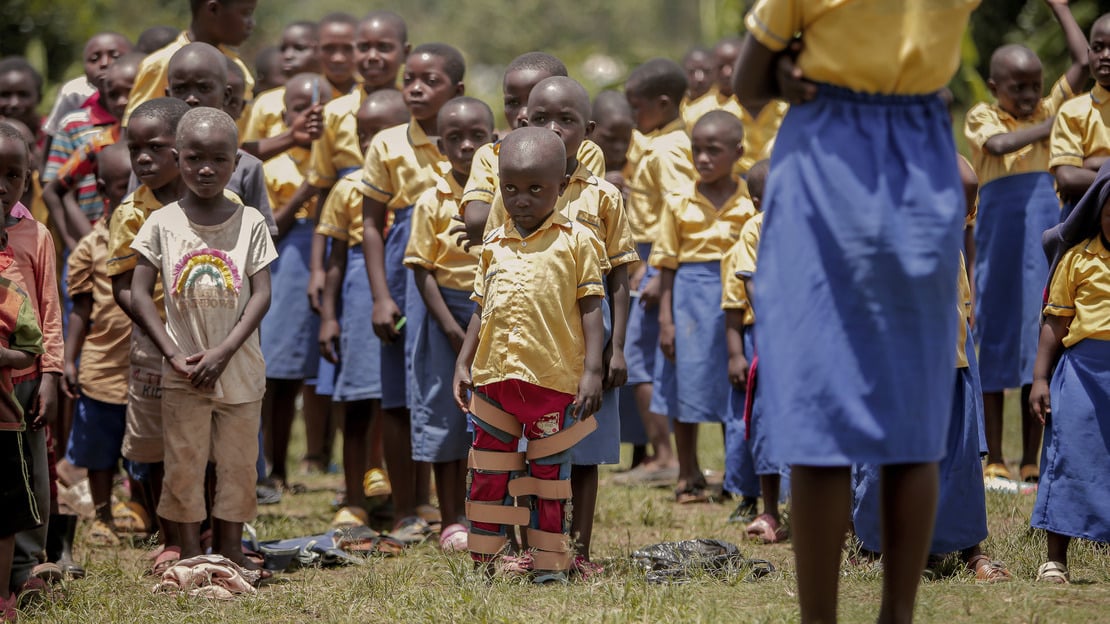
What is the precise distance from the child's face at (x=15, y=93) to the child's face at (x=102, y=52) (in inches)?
14.5

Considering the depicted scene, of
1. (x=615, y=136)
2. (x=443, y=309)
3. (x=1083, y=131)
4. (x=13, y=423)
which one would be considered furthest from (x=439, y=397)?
(x=1083, y=131)

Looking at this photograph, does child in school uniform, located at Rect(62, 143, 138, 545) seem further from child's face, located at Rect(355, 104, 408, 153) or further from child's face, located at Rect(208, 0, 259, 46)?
child's face, located at Rect(355, 104, 408, 153)

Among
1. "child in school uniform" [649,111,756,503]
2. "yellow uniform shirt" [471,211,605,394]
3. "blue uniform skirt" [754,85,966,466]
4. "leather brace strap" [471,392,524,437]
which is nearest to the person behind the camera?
"blue uniform skirt" [754,85,966,466]

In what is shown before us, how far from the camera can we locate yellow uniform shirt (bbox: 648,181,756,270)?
6953 millimetres

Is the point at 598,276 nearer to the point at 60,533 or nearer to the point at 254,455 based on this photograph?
the point at 254,455

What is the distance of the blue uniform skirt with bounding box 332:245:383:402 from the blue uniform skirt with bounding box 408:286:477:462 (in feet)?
2.30

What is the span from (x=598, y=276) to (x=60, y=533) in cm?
242

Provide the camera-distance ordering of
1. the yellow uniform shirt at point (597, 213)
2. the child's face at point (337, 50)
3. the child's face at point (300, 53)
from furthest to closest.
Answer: the child's face at point (300, 53) → the child's face at point (337, 50) → the yellow uniform shirt at point (597, 213)

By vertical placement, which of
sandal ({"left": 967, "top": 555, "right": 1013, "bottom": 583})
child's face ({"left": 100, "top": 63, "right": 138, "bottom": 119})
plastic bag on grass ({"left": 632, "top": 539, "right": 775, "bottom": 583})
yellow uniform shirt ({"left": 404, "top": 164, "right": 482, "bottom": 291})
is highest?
child's face ({"left": 100, "top": 63, "right": 138, "bottom": 119})

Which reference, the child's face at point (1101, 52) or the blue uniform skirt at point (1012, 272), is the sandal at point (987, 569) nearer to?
the blue uniform skirt at point (1012, 272)

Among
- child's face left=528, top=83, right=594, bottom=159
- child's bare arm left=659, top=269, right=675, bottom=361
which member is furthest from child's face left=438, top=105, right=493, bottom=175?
child's bare arm left=659, top=269, right=675, bottom=361

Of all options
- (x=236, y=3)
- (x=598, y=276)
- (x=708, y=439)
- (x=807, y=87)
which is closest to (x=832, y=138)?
(x=807, y=87)

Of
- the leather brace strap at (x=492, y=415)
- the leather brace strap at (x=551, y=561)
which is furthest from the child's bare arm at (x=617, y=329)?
the leather brace strap at (x=551, y=561)

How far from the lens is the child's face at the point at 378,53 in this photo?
730cm
